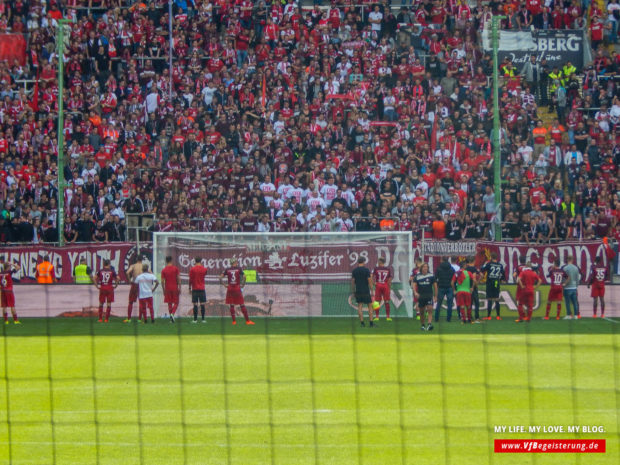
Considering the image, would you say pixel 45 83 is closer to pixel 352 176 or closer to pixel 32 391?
pixel 352 176

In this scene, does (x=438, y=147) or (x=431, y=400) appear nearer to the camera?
(x=431, y=400)

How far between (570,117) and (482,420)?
20.4 metres

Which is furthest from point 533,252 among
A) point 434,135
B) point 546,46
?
point 546,46

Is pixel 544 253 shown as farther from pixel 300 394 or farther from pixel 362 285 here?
pixel 300 394

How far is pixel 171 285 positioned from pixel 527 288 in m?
8.46

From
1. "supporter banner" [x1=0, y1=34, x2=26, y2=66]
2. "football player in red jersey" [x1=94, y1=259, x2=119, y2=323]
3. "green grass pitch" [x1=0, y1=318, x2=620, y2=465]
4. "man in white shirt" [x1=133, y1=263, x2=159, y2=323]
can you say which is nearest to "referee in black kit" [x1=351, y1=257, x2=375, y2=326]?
"green grass pitch" [x1=0, y1=318, x2=620, y2=465]

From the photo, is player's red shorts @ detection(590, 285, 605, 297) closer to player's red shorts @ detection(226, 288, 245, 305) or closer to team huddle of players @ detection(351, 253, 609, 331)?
team huddle of players @ detection(351, 253, 609, 331)

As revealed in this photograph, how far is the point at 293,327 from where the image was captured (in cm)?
2400

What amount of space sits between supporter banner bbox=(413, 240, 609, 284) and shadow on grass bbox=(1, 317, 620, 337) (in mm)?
1538

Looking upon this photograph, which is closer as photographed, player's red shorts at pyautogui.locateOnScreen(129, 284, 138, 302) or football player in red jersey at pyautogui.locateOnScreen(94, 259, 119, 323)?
football player in red jersey at pyautogui.locateOnScreen(94, 259, 119, 323)

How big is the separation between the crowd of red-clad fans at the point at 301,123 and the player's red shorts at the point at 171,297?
348cm

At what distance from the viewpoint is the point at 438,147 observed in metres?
30.4

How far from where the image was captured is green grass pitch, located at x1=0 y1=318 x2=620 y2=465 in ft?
37.1

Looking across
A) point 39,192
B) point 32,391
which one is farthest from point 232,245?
point 32,391
